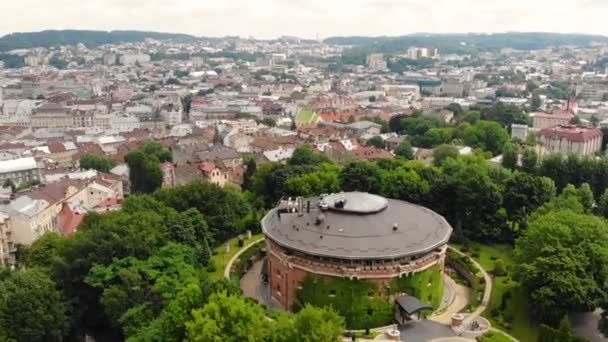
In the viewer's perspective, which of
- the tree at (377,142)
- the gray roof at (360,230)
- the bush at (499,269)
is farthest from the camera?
the tree at (377,142)

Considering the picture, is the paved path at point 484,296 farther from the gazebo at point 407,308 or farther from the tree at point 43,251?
the tree at point 43,251

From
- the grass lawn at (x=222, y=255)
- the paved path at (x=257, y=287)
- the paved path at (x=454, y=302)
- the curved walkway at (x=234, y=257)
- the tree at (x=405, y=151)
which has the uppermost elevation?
the tree at (x=405, y=151)

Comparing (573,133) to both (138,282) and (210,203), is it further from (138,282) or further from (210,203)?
(138,282)

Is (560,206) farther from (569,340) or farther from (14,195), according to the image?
(14,195)

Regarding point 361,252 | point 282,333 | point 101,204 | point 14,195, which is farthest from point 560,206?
point 14,195

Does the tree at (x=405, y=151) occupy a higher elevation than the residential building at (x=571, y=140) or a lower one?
lower

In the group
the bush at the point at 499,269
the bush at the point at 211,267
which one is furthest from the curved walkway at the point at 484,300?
the bush at the point at 211,267


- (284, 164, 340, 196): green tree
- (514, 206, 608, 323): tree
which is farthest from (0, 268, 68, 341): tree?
(514, 206, 608, 323): tree

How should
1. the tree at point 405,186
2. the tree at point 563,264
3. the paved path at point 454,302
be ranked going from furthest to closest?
the tree at point 405,186
the paved path at point 454,302
the tree at point 563,264
